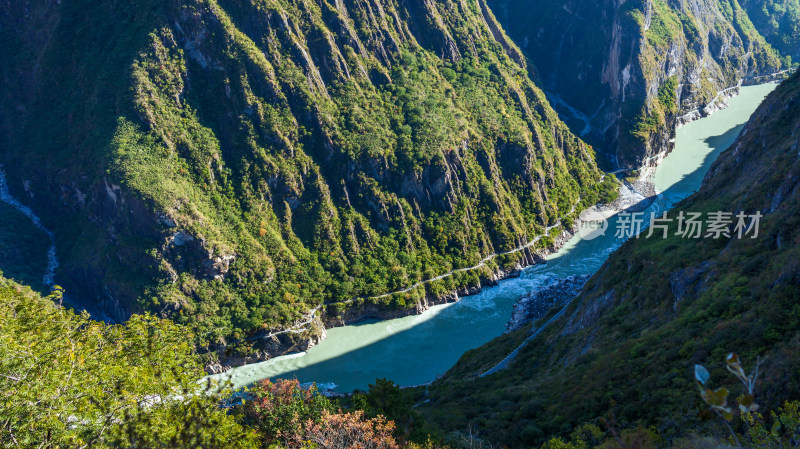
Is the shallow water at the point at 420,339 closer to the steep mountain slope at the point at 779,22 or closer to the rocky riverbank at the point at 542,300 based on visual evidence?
the rocky riverbank at the point at 542,300


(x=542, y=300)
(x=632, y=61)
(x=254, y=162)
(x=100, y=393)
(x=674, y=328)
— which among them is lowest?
(x=542, y=300)

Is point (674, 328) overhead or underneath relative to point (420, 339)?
overhead

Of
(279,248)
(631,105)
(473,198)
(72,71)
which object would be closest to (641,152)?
(631,105)

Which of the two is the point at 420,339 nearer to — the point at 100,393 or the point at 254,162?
the point at 254,162

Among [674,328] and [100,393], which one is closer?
[100,393]

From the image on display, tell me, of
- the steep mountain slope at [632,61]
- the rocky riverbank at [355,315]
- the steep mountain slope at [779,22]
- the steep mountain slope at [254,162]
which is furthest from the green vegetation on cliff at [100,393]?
the steep mountain slope at [779,22]

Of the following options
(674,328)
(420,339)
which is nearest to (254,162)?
(420,339)

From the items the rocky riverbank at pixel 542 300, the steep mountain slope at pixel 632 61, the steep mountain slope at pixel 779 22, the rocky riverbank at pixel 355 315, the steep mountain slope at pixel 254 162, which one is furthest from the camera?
the steep mountain slope at pixel 779 22
